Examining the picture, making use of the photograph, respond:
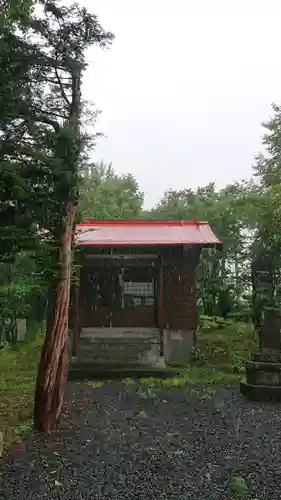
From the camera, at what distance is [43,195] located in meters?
5.72

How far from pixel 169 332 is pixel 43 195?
8203 mm

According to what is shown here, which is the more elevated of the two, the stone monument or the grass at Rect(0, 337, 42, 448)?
the stone monument

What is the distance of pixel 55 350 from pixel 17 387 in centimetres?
376

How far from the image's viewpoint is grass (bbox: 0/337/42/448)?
6.54 metres

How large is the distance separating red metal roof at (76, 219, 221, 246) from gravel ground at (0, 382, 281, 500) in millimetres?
4597

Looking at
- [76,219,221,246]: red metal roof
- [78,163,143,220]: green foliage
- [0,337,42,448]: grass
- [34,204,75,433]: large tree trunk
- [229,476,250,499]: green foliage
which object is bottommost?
[0,337,42,448]: grass

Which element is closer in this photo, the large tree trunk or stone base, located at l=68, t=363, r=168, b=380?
the large tree trunk

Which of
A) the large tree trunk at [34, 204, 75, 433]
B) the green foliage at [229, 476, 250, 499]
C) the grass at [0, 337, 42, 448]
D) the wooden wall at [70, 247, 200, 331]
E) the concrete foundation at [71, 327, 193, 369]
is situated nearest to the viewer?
the green foliage at [229, 476, 250, 499]

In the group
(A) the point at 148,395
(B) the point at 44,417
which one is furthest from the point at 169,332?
(B) the point at 44,417

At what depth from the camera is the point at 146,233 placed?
42.3ft

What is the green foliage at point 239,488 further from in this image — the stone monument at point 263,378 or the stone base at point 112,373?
the stone base at point 112,373

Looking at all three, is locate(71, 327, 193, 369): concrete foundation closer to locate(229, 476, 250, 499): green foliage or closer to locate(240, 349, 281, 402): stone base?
locate(240, 349, 281, 402): stone base

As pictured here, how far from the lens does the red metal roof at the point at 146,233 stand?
461 inches

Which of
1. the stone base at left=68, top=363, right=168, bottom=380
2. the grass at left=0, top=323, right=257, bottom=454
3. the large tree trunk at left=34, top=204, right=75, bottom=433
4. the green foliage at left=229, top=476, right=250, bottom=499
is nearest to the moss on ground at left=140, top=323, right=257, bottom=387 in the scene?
the grass at left=0, top=323, right=257, bottom=454
